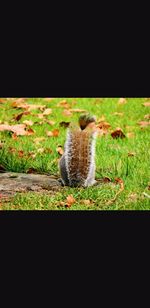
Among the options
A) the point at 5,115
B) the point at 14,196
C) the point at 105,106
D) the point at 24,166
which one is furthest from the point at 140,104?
the point at 14,196

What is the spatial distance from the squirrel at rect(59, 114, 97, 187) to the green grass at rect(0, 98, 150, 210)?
88 mm

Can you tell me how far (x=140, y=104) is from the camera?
634cm

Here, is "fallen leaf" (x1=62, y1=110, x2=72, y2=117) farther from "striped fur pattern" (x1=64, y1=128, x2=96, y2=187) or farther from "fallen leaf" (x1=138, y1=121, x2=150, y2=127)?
"striped fur pattern" (x1=64, y1=128, x2=96, y2=187)

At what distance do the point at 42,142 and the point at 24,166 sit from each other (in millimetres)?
530

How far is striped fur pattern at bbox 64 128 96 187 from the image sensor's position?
13.5 ft

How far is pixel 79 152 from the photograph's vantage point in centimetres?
412

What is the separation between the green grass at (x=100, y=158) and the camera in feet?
13.3

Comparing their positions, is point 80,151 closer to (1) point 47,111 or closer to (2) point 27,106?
(1) point 47,111

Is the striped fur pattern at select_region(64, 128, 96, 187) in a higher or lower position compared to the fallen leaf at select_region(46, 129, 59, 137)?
lower

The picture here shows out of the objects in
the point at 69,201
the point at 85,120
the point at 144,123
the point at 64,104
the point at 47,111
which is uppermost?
the point at 64,104

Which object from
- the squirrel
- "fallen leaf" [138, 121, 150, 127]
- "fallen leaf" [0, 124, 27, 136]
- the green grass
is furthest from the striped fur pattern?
"fallen leaf" [138, 121, 150, 127]

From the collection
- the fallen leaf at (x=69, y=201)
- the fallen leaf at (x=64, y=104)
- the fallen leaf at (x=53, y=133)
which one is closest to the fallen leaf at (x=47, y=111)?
the fallen leaf at (x=64, y=104)

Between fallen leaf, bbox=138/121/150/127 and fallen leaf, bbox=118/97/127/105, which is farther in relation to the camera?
fallen leaf, bbox=118/97/127/105

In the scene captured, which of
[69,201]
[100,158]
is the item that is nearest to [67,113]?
[100,158]
